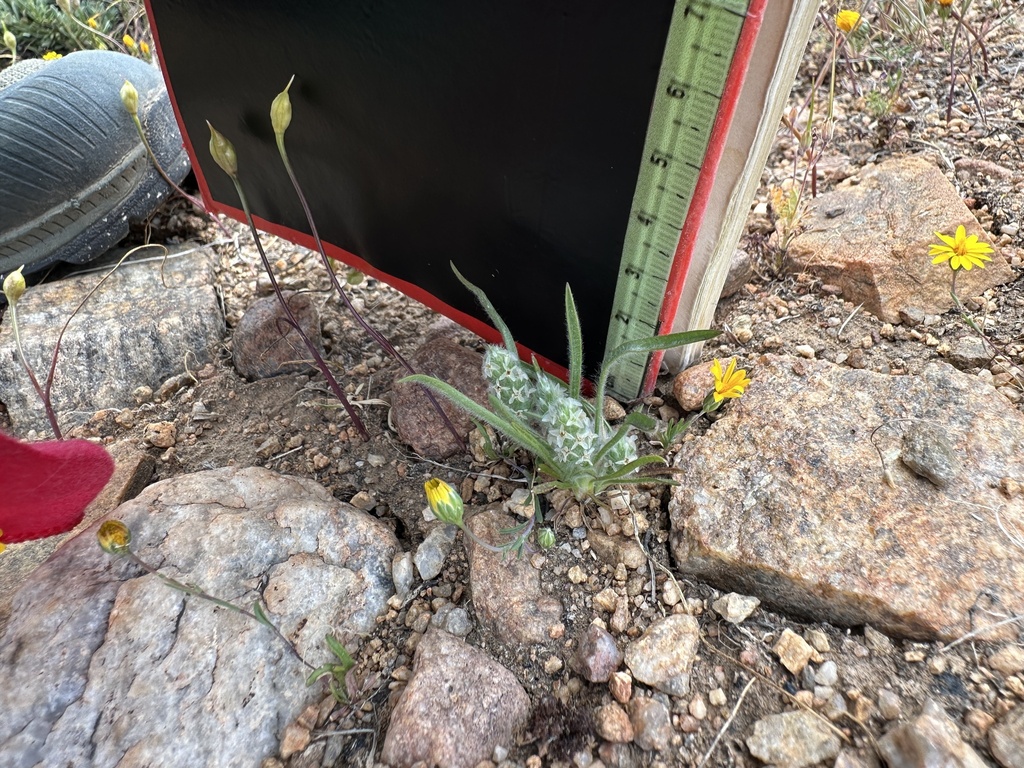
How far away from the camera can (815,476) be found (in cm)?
93

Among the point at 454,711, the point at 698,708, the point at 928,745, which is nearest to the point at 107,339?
the point at 454,711

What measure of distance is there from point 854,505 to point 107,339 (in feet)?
4.84

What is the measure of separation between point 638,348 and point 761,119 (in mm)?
319

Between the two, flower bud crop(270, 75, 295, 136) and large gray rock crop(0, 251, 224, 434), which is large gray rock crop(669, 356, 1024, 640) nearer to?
flower bud crop(270, 75, 295, 136)

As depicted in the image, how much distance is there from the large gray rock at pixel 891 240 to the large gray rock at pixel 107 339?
51.6 inches

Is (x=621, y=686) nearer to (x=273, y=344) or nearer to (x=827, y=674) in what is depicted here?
(x=827, y=674)

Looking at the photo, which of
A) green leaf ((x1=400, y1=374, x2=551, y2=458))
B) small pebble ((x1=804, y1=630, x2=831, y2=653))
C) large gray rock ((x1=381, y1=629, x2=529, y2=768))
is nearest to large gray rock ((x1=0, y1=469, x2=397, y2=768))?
large gray rock ((x1=381, y1=629, x2=529, y2=768))

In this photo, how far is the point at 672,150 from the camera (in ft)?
2.59

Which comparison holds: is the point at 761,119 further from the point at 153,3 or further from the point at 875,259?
the point at 153,3

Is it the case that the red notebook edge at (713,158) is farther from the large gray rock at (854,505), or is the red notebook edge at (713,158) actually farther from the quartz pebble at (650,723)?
the quartz pebble at (650,723)

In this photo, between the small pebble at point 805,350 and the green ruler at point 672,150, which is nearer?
the green ruler at point 672,150

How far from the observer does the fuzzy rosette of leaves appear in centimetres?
90

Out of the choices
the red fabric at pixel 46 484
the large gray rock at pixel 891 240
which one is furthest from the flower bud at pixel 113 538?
the large gray rock at pixel 891 240

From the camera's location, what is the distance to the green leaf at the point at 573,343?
3.02 ft
